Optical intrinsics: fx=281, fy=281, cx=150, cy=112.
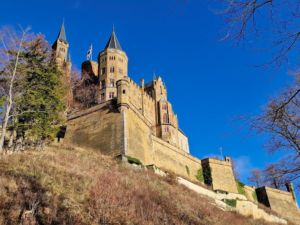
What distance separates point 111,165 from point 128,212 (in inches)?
408

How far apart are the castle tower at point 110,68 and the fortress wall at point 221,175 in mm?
18410

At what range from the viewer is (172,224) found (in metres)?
11.9

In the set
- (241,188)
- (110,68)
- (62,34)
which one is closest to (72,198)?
(241,188)

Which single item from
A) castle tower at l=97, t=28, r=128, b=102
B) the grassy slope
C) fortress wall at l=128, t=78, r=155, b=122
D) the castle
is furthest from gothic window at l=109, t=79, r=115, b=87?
the grassy slope

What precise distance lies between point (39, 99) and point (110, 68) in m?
29.3

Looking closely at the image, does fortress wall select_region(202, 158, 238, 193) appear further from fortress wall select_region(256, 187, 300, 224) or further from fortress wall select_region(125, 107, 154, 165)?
fortress wall select_region(125, 107, 154, 165)

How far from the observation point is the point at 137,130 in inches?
1142

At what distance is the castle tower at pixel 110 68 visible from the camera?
45.8 m

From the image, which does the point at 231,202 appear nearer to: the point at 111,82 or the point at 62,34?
the point at 111,82

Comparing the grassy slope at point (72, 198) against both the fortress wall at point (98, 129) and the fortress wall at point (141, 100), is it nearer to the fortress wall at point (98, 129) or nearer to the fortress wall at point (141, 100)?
the fortress wall at point (98, 129)

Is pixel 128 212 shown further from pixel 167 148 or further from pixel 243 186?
pixel 243 186

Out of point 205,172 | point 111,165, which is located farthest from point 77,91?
point 111,165

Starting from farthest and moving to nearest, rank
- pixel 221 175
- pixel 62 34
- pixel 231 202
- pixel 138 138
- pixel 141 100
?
1. pixel 62 34
2. pixel 141 100
3. pixel 221 175
4. pixel 231 202
5. pixel 138 138

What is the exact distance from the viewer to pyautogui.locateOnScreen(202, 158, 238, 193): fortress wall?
3800 cm
